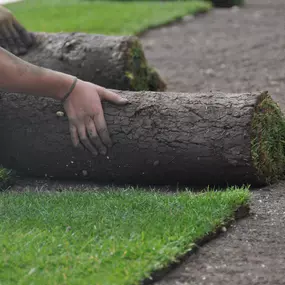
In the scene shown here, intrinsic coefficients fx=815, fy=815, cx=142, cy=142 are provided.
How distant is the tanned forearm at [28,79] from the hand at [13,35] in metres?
1.58

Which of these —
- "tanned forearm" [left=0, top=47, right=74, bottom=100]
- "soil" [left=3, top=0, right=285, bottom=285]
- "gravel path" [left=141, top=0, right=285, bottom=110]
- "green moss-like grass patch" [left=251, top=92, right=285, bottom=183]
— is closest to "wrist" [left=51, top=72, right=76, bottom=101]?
"tanned forearm" [left=0, top=47, right=74, bottom=100]

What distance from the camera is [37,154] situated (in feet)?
16.9

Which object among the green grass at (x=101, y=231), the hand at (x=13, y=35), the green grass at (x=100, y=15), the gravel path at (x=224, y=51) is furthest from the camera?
the green grass at (x=100, y=15)

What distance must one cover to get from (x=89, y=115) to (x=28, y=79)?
A: 0.43 meters

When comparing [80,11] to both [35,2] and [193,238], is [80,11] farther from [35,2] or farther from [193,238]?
[193,238]

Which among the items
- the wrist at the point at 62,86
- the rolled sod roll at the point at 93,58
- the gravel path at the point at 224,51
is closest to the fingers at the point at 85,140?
the wrist at the point at 62,86

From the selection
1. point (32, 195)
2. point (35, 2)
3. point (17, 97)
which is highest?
point (17, 97)

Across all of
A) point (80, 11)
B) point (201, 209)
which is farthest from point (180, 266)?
point (80, 11)

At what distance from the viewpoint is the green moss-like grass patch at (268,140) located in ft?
15.6

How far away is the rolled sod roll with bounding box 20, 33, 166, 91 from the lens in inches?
259

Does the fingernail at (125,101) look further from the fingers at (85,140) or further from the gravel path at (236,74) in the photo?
the gravel path at (236,74)

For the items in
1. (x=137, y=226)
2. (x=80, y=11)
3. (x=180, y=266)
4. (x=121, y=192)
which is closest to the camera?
(x=180, y=266)

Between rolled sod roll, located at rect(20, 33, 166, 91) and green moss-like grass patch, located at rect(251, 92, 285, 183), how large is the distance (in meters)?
1.82

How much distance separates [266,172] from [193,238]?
1093 mm
